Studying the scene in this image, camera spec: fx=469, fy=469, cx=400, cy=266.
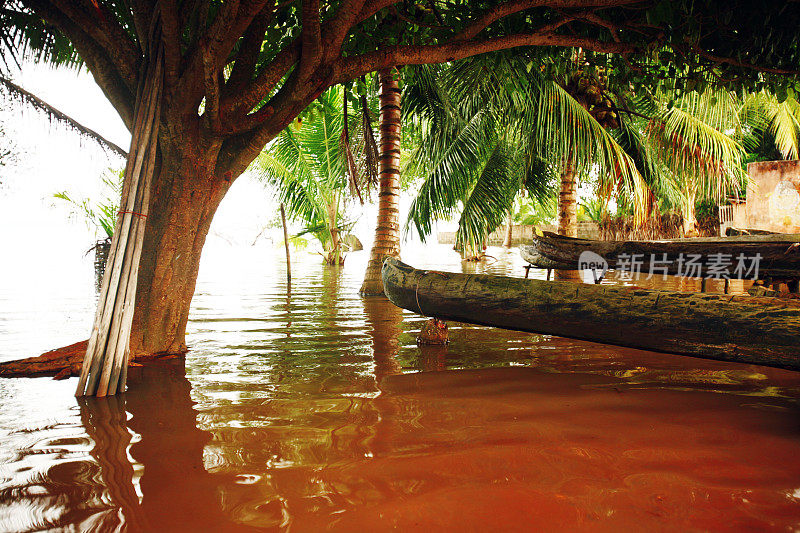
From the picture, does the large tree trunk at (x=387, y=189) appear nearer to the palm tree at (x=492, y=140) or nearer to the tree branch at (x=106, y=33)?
the palm tree at (x=492, y=140)

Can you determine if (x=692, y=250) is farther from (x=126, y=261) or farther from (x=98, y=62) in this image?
(x=98, y=62)

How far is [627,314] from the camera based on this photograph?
98.5 inches

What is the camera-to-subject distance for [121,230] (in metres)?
2.74

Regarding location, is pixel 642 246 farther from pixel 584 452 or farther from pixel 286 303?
pixel 286 303

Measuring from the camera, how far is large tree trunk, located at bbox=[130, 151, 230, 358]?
3.21 metres

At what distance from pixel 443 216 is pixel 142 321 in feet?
19.2

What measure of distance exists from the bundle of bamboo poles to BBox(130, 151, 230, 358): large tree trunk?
33cm

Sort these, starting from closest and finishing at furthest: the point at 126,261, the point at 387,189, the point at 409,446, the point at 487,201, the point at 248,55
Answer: the point at 409,446 < the point at 126,261 < the point at 248,55 < the point at 387,189 < the point at 487,201

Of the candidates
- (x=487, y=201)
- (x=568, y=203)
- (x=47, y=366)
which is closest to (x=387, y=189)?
(x=487, y=201)

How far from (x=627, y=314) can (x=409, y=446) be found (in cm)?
141

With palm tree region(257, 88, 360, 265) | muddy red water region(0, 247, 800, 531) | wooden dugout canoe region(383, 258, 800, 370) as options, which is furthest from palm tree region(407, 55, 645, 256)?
muddy red water region(0, 247, 800, 531)

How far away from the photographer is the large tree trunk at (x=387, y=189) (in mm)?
6785

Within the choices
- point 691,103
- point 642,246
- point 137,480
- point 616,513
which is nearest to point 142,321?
point 137,480

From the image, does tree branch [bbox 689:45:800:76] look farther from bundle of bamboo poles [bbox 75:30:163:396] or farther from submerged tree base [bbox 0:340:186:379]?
submerged tree base [bbox 0:340:186:379]
